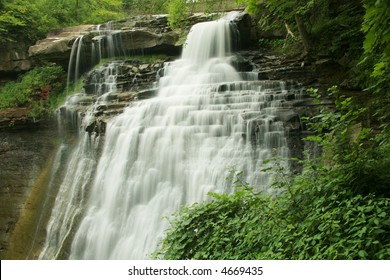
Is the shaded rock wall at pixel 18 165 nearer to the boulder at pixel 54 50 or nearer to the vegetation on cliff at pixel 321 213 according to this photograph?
the boulder at pixel 54 50

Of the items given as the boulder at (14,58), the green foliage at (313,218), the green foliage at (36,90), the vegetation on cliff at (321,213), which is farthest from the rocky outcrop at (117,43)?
the green foliage at (313,218)

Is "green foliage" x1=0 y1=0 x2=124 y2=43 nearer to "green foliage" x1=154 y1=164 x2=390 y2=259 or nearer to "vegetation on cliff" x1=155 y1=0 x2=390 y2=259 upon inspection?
"vegetation on cliff" x1=155 y1=0 x2=390 y2=259

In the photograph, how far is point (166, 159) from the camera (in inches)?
384

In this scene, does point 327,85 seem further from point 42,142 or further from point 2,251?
point 2,251

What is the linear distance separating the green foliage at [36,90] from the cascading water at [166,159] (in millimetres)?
4929

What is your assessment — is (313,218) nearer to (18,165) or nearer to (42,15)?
(18,165)

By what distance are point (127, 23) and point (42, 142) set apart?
690 centimetres

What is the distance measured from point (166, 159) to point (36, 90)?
878 centimetres

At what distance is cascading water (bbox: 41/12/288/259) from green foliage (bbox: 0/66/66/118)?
4.93 m

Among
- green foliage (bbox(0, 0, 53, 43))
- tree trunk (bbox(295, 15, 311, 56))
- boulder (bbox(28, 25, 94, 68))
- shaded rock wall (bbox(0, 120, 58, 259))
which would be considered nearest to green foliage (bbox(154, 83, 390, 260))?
tree trunk (bbox(295, 15, 311, 56))

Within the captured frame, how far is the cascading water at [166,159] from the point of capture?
340 inches

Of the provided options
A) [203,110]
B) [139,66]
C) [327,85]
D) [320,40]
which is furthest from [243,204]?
[139,66]

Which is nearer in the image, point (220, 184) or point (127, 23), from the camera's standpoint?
point (220, 184)

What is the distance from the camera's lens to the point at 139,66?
49.0ft
